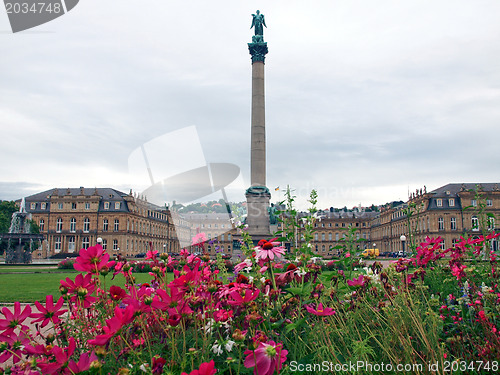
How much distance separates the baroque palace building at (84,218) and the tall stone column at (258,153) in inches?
2302

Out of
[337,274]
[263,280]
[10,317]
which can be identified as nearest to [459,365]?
[263,280]

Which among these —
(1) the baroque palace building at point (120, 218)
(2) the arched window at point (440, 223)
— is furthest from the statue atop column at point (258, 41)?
(2) the arched window at point (440, 223)

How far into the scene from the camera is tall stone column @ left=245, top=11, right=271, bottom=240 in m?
34.1

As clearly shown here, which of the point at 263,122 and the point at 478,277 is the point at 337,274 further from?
the point at 263,122

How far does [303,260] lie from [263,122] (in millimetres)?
32671

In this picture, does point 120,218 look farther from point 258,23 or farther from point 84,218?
point 258,23

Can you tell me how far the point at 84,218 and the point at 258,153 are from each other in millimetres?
65796

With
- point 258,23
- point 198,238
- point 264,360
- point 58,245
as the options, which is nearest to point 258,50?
point 258,23

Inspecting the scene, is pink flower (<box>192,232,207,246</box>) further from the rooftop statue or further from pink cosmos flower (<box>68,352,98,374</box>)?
the rooftop statue

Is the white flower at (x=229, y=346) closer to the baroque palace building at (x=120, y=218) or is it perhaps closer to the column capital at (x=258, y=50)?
the column capital at (x=258, y=50)

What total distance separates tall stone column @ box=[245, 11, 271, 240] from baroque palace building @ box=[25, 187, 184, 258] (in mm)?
58461

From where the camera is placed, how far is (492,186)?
86.1 meters

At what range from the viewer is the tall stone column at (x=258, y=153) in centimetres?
3409

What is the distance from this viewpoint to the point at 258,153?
35438 mm
